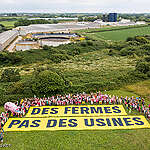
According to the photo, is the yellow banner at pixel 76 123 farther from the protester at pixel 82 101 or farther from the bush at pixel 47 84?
the bush at pixel 47 84

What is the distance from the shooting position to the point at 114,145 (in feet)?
49.7

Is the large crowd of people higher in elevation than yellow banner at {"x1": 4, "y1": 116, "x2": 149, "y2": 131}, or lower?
higher

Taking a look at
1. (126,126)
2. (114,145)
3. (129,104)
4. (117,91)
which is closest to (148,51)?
(117,91)

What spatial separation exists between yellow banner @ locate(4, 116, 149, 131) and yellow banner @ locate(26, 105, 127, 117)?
31.5 inches

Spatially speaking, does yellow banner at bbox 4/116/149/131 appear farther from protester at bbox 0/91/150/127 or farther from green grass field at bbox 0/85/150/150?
protester at bbox 0/91/150/127

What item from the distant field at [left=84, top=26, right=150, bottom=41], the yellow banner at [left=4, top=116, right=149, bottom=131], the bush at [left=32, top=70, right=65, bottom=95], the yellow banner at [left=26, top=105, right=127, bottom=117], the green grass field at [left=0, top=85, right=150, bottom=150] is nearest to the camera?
the green grass field at [left=0, top=85, right=150, bottom=150]

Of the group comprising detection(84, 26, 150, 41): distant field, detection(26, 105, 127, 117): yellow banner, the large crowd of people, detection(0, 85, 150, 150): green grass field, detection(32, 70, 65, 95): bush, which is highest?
detection(84, 26, 150, 41): distant field

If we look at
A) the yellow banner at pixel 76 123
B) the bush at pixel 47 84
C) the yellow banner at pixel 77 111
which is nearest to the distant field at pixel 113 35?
the bush at pixel 47 84

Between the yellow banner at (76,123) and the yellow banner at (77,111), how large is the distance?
2.63 ft

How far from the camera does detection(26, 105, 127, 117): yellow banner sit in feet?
65.9

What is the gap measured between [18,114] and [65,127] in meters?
5.01

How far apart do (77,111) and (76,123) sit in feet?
7.72

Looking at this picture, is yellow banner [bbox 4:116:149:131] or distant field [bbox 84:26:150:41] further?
distant field [bbox 84:26:150:41]

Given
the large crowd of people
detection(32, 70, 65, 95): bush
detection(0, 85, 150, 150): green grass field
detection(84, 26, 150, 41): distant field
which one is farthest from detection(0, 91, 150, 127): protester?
detection(84, 26, 150, 41): distant field
